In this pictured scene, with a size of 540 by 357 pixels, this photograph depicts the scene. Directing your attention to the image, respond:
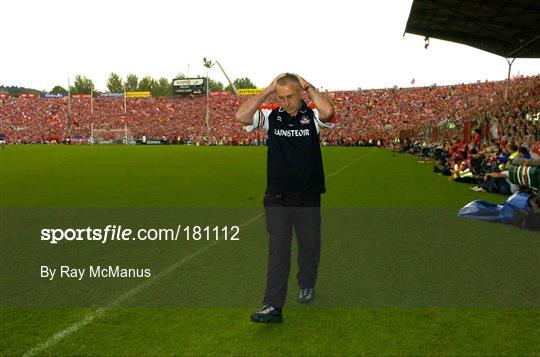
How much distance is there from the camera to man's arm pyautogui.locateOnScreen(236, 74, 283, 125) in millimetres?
3984

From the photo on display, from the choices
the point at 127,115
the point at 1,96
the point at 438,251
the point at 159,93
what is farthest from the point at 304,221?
the point at 159,93

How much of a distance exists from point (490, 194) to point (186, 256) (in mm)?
9475

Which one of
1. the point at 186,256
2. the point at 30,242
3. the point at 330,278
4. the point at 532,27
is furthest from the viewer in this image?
the point at 532,27

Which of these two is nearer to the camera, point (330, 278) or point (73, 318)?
point (73, 318)

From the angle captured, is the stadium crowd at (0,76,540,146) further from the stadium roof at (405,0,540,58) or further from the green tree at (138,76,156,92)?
the green tree at (138,76,156,92)

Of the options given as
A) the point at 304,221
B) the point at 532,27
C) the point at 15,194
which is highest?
the point at 532,27

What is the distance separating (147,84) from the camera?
13925 cm

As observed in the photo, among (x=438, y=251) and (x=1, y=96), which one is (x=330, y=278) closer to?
(x=438, y=251)

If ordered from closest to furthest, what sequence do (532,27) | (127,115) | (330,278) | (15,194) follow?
(330,278), (15,194), (532,27), (127,115)

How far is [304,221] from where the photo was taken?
14.2ft

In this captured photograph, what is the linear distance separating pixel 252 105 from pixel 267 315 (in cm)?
177

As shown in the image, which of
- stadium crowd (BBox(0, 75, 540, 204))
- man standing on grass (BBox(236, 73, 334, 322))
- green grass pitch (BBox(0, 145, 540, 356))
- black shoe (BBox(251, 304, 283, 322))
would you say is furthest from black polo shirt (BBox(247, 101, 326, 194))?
stadium crowd (BBox(0, 75, 540, 204))

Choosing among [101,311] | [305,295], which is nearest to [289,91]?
[305,295]

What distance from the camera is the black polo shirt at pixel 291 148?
4199 millimetres
